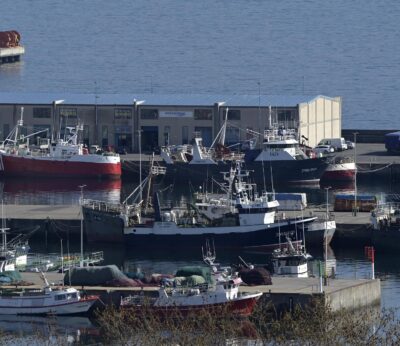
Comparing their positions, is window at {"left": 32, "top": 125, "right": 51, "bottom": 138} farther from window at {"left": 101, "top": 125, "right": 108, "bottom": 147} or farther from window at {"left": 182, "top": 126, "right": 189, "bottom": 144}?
window at {"left": 182, "top": 126, "right": 189, "bottom": 144}

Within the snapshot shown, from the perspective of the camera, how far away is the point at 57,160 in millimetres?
103875

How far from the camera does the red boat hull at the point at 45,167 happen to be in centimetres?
10300

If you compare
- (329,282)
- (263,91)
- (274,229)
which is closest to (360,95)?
(263,91)

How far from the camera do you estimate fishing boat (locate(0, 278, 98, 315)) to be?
63312 mm

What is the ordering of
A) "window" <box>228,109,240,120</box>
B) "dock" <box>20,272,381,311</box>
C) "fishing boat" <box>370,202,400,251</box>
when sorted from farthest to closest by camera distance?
"window" <box>228,109,240,120</box>
"fishing boat" <box>370,202,400,251</box>
"dock" <box>20,272,381,311</box>

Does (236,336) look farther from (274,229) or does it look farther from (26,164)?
(26,164)

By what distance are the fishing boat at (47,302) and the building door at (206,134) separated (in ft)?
140

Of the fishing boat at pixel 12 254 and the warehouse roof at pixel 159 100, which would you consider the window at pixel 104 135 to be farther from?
the fishing boat at pixel 12 254

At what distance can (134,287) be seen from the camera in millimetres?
64500

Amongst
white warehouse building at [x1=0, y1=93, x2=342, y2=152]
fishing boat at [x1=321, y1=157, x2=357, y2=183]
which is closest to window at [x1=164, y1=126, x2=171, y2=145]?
white warehouse building at [x1=0, y1=93, x2=342, y2=152]

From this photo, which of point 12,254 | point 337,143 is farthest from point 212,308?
point 337,143

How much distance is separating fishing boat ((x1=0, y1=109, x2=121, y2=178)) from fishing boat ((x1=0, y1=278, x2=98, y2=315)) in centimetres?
3795

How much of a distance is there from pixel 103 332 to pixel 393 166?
4272 cm

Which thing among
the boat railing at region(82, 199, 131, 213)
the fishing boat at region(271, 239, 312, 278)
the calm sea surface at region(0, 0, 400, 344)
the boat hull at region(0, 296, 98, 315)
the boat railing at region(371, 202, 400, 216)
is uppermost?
the calm sea surface at region(0, 0, 400, 344)
